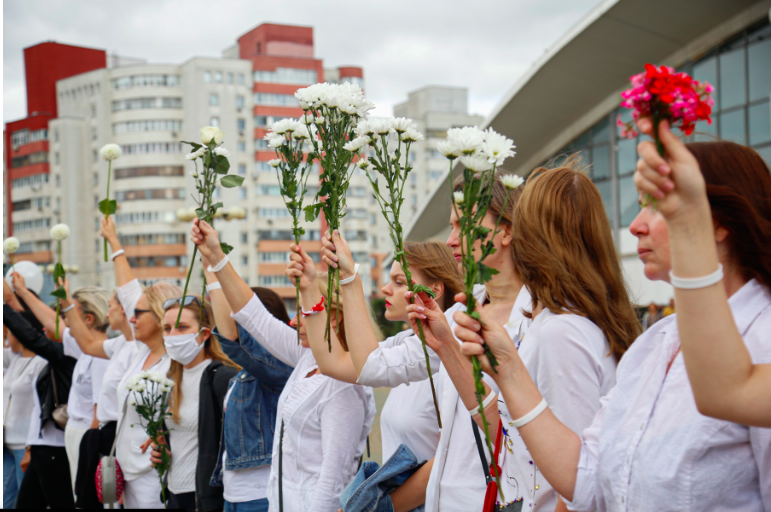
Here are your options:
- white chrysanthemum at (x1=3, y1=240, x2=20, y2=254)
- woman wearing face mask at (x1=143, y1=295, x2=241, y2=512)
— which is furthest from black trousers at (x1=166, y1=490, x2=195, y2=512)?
white chrysanthemum at (x1=3, y1=240, x2=20, y2=254)

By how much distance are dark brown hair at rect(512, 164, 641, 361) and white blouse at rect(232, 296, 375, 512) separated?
4.58 feet

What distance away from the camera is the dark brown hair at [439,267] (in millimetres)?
3242

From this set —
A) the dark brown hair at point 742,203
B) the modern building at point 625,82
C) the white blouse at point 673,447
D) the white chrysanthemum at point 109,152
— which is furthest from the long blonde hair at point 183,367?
the modern building at point 625,82

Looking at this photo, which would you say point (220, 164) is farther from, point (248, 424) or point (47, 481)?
point (47, 481)

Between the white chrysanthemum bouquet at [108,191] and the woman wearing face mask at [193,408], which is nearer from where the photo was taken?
the white chrysanthemum bouquet at [108,191]

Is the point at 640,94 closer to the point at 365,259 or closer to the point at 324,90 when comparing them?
the point at 324,90

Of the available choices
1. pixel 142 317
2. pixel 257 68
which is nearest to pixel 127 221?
pixel 257 68

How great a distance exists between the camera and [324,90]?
2.26 meters

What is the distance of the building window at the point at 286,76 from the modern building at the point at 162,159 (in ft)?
0.29

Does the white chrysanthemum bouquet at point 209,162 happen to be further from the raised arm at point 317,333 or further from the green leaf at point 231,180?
the raised arm at point 317,333

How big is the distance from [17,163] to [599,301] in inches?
2844

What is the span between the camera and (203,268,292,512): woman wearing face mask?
3764 mm

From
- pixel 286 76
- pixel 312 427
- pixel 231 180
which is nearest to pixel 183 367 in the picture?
pixel 312 427

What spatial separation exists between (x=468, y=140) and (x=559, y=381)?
79 centimetres
